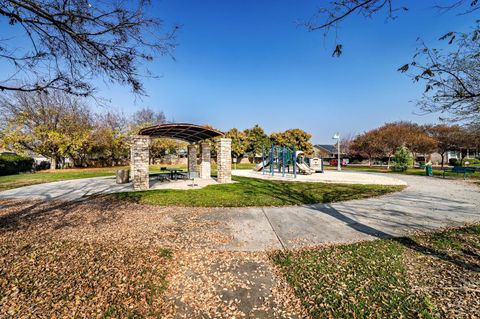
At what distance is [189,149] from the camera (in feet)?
55.9

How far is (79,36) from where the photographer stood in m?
3.51

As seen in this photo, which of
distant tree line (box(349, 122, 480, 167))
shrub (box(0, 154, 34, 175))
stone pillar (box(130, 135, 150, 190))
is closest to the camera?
stone pillar (box(130, 135, 150, 190))

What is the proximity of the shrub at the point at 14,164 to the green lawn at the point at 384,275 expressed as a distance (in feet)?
93.4

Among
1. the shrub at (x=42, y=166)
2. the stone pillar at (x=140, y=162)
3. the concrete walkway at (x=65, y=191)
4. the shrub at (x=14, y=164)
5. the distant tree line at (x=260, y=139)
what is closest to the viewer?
the concrete walkway at (x=65, y=191)

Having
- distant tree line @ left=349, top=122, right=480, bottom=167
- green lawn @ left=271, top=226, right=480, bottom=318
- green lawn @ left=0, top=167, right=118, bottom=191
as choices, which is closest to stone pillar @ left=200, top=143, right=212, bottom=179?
green lawn @ left=0, top=167, right=118, bottom=191

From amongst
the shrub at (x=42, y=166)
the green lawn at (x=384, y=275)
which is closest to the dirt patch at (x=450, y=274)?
the green lawn at (x=384, y=275)

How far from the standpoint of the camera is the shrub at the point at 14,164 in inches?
781

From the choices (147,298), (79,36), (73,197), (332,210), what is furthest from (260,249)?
(73,197)

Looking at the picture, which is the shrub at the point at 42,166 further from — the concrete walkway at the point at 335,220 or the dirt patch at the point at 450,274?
the dirt patch at the point at 450,274

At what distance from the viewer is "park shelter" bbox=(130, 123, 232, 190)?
1062 cm

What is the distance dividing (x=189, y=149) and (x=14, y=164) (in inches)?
765

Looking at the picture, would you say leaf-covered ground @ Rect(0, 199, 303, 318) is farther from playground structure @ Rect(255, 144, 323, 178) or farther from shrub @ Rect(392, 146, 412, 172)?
shrub @ Rect(392, 146, 412, 172)

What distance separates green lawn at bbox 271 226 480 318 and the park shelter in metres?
9.12

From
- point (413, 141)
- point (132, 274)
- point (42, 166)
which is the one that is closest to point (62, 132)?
point (42, 166)
